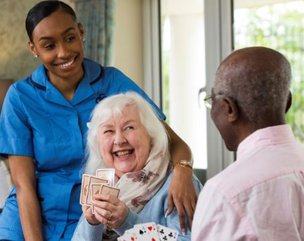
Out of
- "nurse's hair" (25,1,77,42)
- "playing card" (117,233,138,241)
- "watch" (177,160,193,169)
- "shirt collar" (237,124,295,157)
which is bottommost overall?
"playing card" (117,233,138,241)

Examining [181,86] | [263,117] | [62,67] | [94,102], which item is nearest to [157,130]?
[94,102]

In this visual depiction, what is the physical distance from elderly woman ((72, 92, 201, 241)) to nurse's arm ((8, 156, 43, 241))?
0.68 feet

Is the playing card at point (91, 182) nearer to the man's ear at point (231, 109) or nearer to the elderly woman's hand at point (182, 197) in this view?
the elderly woman's hand at point (182, 197)

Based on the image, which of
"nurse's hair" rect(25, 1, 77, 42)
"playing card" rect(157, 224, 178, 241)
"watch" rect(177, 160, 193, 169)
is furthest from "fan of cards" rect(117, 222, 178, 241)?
"nurse's hair" rect(25, 1, 77, 42)

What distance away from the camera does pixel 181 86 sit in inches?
131

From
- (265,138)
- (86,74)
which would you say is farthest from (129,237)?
(265,138)

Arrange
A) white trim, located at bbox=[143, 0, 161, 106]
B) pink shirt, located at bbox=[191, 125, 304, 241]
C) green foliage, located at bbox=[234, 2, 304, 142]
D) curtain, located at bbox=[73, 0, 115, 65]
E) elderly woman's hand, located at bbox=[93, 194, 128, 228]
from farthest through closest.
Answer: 1. white trim, located at bbox=[143, 0, 161, 106]
2. curtain, located at bbox=[73, 0, 115, 65]
3. green foliage, located at bbox=[234, 2, 304, 142]
4. elderly woman's hand, located at bbox=[93, 194, 128, 228]
5. pink shirt, located at bbox=[191, 125, 304, 241]

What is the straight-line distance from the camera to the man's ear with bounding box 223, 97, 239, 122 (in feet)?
3.48

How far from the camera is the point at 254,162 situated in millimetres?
1012

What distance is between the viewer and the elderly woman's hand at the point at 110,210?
5.17ft

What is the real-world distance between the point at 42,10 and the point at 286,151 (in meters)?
1.16

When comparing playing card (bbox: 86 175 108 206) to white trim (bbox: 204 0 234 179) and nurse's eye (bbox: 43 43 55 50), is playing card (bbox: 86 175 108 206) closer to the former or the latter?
nurse's eye (bbox: 43 43 55 50)

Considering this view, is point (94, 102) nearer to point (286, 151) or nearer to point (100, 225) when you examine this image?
point (100, 225)

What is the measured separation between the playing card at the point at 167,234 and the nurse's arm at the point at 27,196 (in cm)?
50
